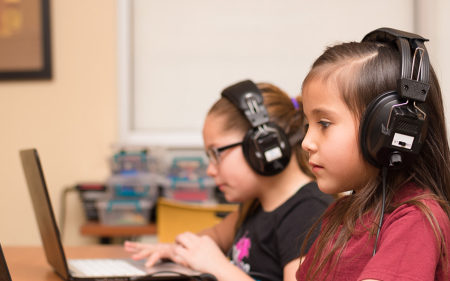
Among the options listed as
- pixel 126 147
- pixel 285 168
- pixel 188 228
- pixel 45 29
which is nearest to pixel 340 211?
pixel 285 168

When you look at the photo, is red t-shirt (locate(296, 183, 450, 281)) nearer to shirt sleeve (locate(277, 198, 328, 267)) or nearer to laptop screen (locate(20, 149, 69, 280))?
shirt sleeve (locate(277, 198, 328, 267))

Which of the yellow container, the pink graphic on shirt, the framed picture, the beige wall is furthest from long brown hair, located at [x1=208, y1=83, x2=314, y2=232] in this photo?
the framed picture

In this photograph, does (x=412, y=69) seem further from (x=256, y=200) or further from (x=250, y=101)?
(x=256, y=200)

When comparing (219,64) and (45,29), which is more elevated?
(45,29)

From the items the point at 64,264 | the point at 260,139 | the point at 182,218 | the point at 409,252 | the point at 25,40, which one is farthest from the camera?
the point at 25,40

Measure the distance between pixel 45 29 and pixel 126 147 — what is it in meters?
0.82

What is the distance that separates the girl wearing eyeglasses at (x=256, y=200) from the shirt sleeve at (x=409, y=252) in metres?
0.39

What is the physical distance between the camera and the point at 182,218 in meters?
1.65

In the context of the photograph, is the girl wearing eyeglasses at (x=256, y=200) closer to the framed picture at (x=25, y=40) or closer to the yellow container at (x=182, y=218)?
the yellow container at (x=182, y=218)

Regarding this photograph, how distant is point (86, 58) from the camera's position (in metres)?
2.44

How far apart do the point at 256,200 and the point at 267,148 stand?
25 centimetres

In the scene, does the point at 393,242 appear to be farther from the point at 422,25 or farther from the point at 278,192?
the point at 422,25

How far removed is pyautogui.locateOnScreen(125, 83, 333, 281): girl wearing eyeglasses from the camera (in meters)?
0.94

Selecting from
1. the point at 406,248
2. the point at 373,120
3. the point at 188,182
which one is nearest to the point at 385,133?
the point at 373,120
